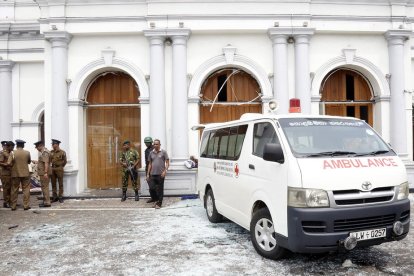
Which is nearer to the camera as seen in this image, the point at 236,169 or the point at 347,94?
the point at 236,169

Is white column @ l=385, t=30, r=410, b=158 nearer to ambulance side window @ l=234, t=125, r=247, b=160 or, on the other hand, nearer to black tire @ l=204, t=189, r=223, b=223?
black tire @ l=204, t=189, r=223, b=223

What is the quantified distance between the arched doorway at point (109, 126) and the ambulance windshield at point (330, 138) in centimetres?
793

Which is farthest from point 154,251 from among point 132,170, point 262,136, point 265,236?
point 132,170

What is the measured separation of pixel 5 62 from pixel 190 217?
10094 millimetres

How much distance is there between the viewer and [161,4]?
35.3 ft

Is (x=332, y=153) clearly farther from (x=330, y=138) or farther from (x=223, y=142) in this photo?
(x=223, y=142)

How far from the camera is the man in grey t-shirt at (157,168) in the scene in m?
8.73

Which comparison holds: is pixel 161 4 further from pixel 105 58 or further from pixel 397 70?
pixel 397 70

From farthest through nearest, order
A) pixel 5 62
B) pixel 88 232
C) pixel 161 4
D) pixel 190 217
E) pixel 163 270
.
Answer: pixel 5 62 → pixel 161 4 → pixel 190 217 → pixel 88 232 → pixel 163 270

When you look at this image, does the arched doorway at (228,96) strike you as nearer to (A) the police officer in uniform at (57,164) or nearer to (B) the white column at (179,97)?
(B) the white column at (179,97)

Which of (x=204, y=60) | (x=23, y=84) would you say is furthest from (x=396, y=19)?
(x=23, y=84)

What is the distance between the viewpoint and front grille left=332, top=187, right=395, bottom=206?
407 centimetres

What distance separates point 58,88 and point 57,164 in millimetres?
2554

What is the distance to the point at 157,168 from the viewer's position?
28.6 ft
